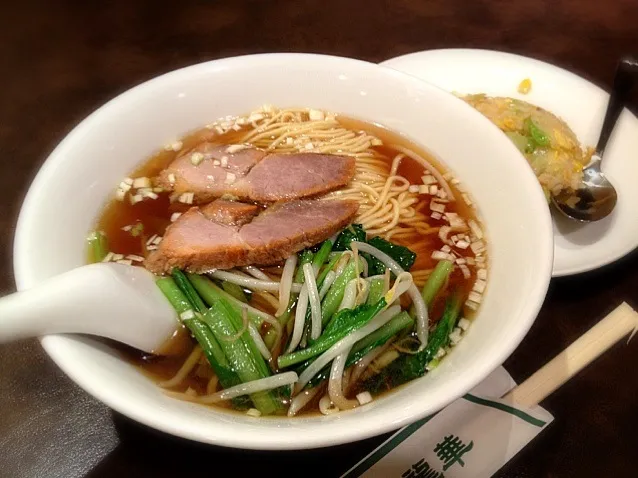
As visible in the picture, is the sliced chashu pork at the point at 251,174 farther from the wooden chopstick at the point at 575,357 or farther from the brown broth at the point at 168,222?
the wooden chopstick at the point at 575,357

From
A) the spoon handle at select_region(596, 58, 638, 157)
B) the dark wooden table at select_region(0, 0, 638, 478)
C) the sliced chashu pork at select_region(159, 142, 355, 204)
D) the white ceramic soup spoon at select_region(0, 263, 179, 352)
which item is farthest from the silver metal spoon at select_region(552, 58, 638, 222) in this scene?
the white ceramic soup spoon at select_region(0, 263, 179, 352)

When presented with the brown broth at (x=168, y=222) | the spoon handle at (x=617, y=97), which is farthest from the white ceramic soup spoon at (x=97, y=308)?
the spoon handle at (x=617, y=97)

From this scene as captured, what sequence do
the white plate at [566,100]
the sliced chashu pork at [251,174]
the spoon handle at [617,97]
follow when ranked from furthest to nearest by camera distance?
the spoon handle at [617,97] → the white plate at [566,100] → the sliced chashu pork at [251,174]

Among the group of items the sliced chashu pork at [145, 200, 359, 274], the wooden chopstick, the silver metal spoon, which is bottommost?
the wooden chopstick

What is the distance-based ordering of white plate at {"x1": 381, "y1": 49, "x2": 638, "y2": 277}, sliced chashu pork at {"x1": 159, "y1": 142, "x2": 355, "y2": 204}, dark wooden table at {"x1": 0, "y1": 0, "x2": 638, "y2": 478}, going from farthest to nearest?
white plate at {"x1": 381, "y1": 49, "x2": 638, "y2": 277}, sliced chashu pork at {"x1": 159, "y1": 142, "x2": 355, "y2": 204}, dark wooden table at {"x1": 0, "y1": 0, "x2": 638, "y2": 478}

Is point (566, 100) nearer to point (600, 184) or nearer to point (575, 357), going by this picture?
point (600, 184)

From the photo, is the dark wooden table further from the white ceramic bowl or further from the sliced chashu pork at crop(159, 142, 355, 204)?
the sliced chashu pork at crop(159, 142, 355, 204)

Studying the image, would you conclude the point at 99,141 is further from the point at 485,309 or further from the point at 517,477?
the point at 517,477
